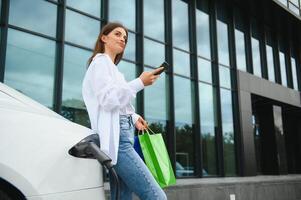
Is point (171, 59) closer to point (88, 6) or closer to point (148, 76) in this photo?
point (88, 6)

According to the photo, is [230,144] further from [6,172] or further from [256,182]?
[6,172]

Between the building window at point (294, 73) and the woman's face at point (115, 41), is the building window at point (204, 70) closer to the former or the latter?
the building window at point (294, 73)

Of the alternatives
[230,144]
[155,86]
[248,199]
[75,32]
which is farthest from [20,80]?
[230,144]

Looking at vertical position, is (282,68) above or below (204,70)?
above

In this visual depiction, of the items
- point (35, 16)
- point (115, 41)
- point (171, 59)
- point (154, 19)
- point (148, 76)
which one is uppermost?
point (154, 19)

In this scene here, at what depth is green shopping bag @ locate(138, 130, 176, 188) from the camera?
2.42m

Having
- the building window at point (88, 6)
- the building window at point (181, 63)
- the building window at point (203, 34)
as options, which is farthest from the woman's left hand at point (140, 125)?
the building window at point (203, 34)

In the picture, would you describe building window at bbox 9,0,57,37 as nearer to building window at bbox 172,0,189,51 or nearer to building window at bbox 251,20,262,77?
building window at bbox 172,0,189,51

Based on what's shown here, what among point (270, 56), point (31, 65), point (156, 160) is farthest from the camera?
point (270, 56)

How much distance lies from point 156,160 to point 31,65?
22.7 feet

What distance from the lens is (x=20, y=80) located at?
847 cm

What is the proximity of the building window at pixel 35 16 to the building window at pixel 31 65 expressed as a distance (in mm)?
218

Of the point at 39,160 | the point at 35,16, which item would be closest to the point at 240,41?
the point at 35,16

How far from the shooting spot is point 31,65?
8.72 meters
